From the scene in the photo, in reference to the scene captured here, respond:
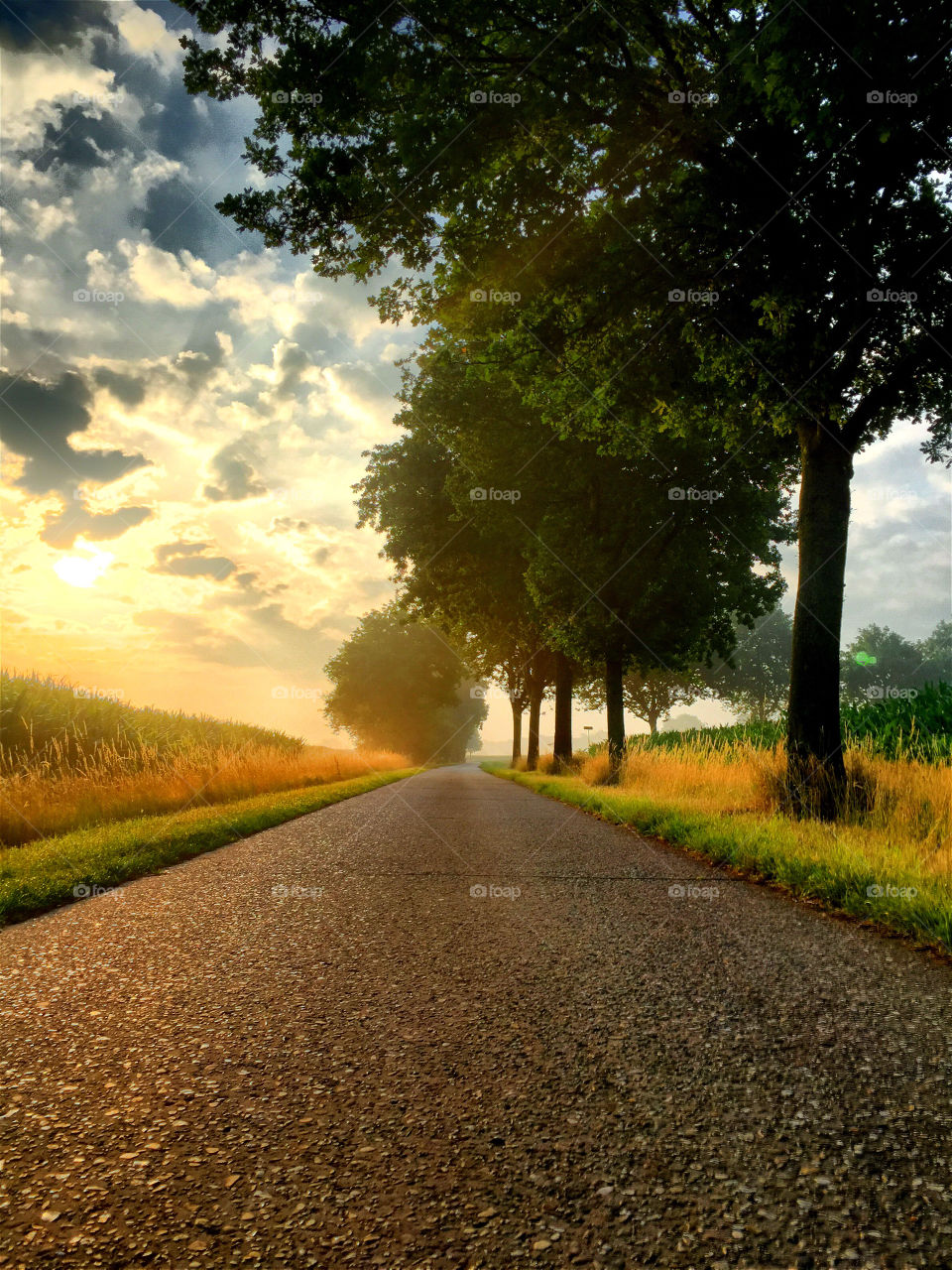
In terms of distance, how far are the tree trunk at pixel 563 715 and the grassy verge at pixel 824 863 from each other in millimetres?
14754

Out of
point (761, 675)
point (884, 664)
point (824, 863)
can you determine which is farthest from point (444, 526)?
point (884, 664)

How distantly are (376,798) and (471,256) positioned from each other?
10269 millimetres

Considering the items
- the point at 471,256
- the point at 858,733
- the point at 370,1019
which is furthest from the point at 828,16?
the point at 858,733

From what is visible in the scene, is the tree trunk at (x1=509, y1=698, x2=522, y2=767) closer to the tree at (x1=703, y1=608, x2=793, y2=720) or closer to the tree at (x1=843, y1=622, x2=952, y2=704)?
the tree at (x1=703, y1=608, x2=793, y2=720)

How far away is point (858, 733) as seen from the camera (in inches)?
667

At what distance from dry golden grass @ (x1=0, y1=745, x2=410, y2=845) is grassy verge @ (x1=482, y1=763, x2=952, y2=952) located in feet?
23.2

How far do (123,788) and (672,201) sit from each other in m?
10.9

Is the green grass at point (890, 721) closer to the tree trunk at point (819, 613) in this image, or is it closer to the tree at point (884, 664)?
the tree trunk at point (819, 613)

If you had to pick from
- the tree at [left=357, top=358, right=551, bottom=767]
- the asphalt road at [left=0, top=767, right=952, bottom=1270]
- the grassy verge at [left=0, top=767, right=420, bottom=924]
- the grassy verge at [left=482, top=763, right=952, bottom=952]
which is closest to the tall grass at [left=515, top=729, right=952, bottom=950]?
the grassy verge at [left=482, top=763, right=952, bottom=952]

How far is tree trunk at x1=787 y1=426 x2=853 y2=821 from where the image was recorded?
8.65 meters

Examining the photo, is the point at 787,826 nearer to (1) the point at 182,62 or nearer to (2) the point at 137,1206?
(2) the point at 137,1206

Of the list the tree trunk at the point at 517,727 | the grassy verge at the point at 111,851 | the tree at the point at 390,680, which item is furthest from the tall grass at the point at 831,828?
the tree at the point at 390,680

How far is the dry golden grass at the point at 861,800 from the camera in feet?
19.3

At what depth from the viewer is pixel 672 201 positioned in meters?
8.77
